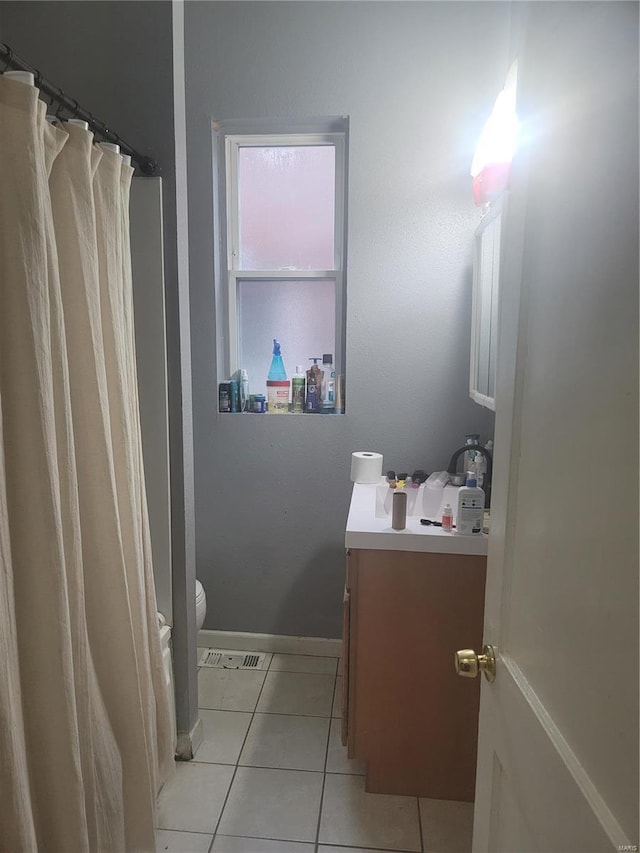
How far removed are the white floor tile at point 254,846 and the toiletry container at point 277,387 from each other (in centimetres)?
143

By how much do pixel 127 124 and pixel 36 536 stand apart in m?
1.18

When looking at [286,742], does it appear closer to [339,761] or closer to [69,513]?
[339,761]

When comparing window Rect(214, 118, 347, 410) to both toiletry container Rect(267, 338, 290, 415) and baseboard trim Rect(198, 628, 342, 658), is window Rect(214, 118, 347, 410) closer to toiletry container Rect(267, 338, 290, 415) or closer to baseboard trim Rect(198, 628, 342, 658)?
toiletry container Rect(267, 338, 290, 415)

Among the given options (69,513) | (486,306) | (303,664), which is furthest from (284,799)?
(486,306)

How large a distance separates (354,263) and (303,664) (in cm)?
171

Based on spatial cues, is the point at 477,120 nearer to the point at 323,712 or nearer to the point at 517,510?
the point at 517,510

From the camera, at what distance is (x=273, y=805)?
1.56 m

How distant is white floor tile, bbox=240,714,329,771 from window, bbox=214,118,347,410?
1.36 meters

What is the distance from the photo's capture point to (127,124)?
1.49 m

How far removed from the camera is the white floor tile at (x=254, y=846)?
1.41m

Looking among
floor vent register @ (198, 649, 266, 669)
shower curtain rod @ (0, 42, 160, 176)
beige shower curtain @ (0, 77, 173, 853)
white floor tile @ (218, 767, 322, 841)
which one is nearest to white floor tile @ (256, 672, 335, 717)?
floor vent register @ (198, 649, 266, 669)

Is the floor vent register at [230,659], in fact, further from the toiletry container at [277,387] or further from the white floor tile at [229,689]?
the toiletry container at [277,387]

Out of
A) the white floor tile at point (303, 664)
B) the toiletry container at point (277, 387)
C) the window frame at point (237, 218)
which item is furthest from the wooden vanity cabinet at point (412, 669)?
the window frame at point (237, 218)

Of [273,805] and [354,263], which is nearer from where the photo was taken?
[273,805]
